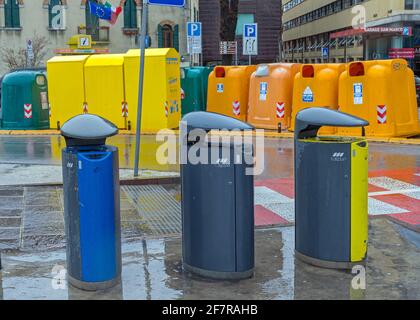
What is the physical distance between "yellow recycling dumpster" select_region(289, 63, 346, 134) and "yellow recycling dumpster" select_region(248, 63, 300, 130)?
0.77m

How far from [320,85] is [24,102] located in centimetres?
815

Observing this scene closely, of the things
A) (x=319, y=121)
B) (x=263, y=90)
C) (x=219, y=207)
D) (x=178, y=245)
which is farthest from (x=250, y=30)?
(x=219, y=207)

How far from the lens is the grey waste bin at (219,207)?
4902 mm

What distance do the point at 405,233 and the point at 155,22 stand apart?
36.0 meters

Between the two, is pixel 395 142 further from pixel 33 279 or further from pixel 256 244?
pixel 33 279

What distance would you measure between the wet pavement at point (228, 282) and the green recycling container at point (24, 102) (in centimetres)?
1182

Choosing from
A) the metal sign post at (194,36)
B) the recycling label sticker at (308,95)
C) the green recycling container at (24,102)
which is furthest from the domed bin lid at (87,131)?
the metal sign post at (194,36)

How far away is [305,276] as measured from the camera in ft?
16.8

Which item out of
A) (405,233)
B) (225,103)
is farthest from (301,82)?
(405,233)

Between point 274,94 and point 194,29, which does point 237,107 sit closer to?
point 274,94

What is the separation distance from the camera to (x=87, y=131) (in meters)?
4.70

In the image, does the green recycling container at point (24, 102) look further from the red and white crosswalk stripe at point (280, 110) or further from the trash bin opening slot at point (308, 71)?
the trash bin opening slot at point (308, 71)

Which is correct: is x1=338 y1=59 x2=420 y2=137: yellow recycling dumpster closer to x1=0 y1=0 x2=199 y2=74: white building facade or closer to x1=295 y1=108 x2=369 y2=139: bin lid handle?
x1=295 y1=108 x2=369 y2=139: bin lid handle
